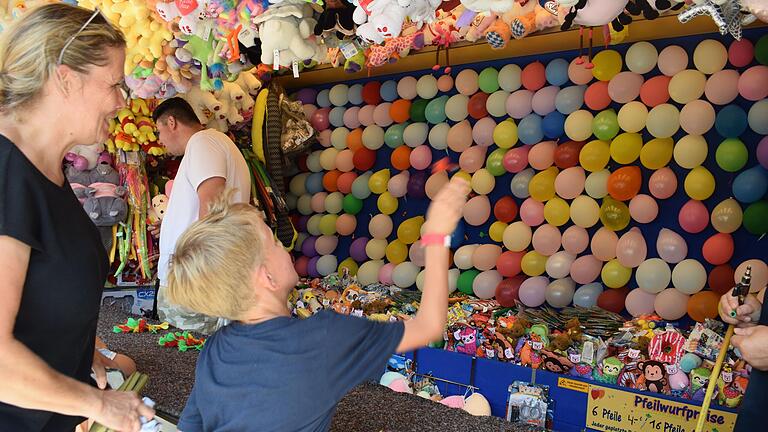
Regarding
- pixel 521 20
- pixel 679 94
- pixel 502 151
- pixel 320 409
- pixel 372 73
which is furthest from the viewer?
pixel 372 73

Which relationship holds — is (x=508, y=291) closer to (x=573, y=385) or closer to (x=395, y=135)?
(x=573, y=385)

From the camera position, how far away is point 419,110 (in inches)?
179

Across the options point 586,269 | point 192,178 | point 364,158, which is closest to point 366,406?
point 192,178

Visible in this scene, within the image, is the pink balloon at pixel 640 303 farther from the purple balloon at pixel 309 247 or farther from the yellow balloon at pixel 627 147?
the purple balloon at pixel 309 247

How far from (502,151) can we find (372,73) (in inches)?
53.1

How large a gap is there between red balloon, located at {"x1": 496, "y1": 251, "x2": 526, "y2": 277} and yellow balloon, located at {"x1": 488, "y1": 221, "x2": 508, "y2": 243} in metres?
0.13

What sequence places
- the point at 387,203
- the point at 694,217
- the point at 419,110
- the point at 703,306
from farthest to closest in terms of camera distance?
the point at 387,203, the point at 419,110, the point at 694,217, the point at 703,306

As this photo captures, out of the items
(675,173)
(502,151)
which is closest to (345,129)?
(502,151)

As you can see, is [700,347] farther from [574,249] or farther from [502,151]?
[502,151]

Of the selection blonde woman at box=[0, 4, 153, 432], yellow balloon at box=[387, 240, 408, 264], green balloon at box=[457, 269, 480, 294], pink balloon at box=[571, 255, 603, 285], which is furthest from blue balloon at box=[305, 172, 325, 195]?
blonde woman at box=[0, 4, 153, 432]

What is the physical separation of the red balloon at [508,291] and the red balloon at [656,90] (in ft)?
4.09

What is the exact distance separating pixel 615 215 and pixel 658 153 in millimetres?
391

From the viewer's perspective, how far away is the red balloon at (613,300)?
11.6 feet

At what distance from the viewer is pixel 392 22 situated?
2367 mm
